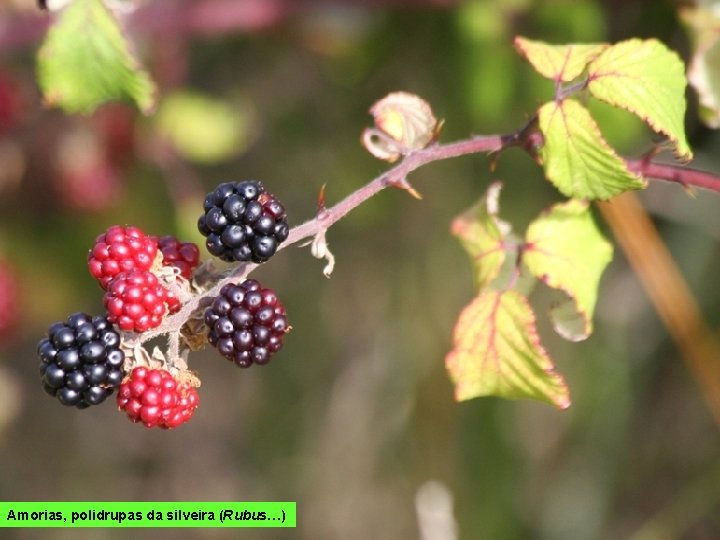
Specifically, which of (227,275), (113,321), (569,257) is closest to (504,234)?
(569,257)

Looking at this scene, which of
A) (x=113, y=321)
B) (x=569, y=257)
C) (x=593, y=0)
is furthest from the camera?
(x=593, y=0)

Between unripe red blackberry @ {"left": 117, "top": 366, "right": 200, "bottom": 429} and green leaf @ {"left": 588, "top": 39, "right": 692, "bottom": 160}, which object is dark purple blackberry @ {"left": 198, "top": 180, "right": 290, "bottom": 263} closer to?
unripe red blackberry @ {"left": 117, "top": 366, "right": 200, "bottom": 429}

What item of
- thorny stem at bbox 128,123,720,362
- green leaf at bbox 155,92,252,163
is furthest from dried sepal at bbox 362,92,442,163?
green leaf at bbox 155,92,252,163

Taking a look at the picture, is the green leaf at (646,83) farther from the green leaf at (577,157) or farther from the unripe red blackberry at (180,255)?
the unripe red blackberry at (180,255)

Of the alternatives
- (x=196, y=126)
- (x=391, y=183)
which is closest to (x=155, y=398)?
(x=391, y=183)

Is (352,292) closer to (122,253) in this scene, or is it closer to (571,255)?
(571,255)

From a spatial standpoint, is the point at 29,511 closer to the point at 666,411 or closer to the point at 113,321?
the point at 113,321

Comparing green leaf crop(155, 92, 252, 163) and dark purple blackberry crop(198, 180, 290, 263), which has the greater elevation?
green leaf crop(155, 92, 252, 163)
